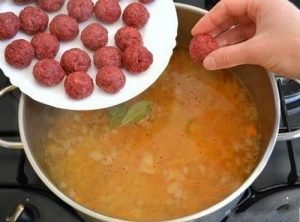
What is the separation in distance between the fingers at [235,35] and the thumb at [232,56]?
12cm

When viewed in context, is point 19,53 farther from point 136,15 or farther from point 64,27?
point 136,15

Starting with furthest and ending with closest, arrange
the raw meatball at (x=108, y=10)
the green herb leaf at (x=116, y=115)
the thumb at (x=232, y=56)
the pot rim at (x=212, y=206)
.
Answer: the green herb leaf at (x=116, y=115) → the raw meatball at (x=108, y=10) → the thumb at (x=232, y=56) → the pot rim at (x=212, y=206)

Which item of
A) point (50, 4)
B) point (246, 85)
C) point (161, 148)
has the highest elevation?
point (50, 4)

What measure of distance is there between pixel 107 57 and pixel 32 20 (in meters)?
0.19

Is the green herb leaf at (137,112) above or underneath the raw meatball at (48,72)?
underneath

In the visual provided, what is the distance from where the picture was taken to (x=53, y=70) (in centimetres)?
91

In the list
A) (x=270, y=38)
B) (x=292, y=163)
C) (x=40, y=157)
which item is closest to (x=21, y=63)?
(x=40, y=157)

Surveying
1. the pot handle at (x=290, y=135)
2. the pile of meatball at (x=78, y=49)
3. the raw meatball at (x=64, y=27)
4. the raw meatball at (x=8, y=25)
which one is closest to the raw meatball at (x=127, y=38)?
the pile of meatball at (x=78, y=49)

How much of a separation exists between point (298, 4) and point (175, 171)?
62 centimetres

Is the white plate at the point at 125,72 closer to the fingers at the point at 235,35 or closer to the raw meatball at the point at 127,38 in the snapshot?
the raw meatball at the point at 127,38

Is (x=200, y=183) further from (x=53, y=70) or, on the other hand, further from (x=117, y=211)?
(x=53, y=70)

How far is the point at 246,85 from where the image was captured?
1162 millimetres

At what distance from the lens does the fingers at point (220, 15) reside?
0.95 meters

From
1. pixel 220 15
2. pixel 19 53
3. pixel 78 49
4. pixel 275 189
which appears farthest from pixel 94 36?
pixel 275 189
